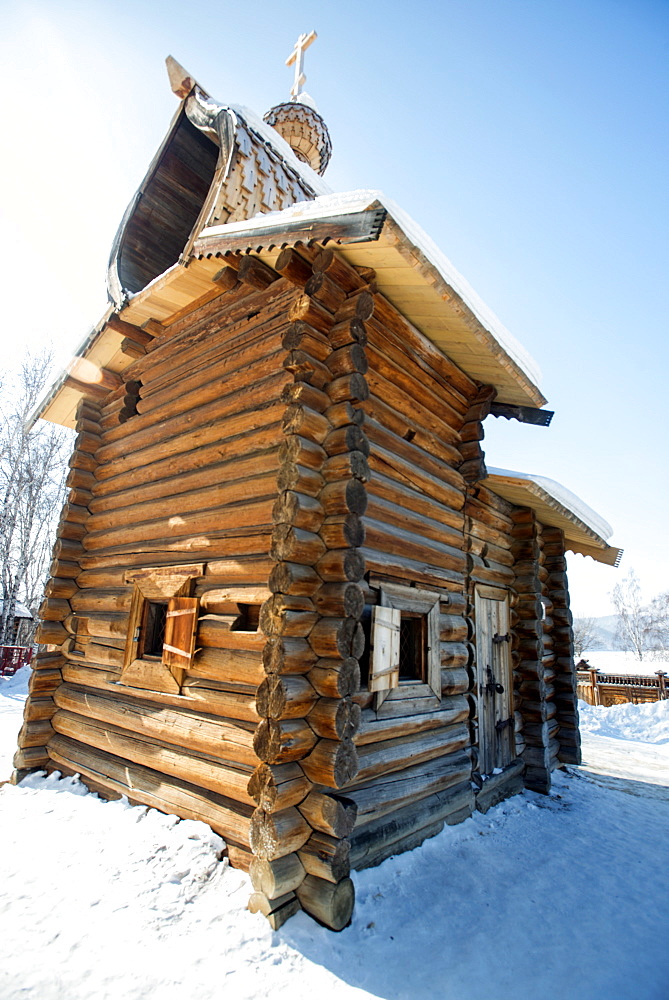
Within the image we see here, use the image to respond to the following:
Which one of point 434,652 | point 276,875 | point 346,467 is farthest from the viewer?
point 434,652

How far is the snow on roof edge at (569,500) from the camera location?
22.5 ft

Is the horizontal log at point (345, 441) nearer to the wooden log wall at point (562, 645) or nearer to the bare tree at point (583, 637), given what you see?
the wooden log wall at point (562, 645)

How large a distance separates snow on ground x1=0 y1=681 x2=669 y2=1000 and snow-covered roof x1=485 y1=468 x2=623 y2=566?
4.13m

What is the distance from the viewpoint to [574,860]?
4.93 metres

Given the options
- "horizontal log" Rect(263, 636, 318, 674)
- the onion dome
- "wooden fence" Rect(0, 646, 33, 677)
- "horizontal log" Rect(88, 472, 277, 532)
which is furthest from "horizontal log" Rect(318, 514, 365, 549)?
"wooden fence" Rect(0, 646, 33, 677)

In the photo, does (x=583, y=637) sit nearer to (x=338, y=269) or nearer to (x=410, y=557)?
(x=410, y=557)

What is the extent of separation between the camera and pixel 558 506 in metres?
7.40

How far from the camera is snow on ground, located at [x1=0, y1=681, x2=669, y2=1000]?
293cm

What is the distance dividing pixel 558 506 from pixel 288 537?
5127 mm

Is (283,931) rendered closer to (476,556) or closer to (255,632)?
(255,632)

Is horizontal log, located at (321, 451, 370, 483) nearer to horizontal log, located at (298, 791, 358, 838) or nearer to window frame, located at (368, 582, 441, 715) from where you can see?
window frame, located at (368, 582, 441, 715)

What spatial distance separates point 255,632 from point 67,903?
222 centimetres

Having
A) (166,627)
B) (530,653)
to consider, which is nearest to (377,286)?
(166,627)

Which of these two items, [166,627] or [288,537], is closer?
[288,537]
